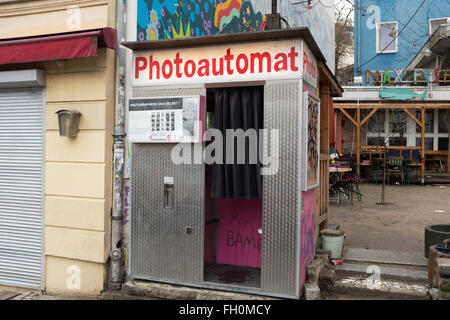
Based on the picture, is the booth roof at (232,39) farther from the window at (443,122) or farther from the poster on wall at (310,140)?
the window at (443,122)

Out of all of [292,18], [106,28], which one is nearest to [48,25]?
[106,28]

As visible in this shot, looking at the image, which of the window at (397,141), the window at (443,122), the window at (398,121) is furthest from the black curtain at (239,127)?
the window at (443,122)

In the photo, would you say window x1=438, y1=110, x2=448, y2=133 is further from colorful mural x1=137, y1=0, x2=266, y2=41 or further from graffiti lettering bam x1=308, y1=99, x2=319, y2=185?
graffiti lettering bam x1=308, y1=99, x2=319, y2=185

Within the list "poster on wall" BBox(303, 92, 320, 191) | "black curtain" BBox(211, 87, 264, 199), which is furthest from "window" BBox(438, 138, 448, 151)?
"black curtain" BBox(211, 87, 264, 199)

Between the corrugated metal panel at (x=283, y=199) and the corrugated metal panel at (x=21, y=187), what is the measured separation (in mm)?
2999

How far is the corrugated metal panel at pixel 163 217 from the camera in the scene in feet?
15.4

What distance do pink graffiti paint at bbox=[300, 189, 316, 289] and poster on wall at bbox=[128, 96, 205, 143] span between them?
146 centimetres

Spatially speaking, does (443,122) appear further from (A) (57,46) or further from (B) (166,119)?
(A) (57,46)

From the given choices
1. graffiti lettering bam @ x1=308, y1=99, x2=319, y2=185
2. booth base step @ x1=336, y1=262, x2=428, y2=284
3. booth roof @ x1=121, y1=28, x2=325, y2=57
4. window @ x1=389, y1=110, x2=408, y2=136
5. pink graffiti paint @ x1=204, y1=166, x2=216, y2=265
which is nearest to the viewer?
booth roof @ x1=121, y1=28, x2=325, y2=57

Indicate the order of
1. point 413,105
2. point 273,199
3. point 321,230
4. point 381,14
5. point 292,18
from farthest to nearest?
point 381,14
point 413,105
point 292,18
point 321,230
point 273,199

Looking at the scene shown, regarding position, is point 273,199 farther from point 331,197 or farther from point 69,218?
point 331,197

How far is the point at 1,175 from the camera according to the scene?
18.6 ft

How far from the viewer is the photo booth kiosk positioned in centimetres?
437

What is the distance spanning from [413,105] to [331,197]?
603 centimetres
